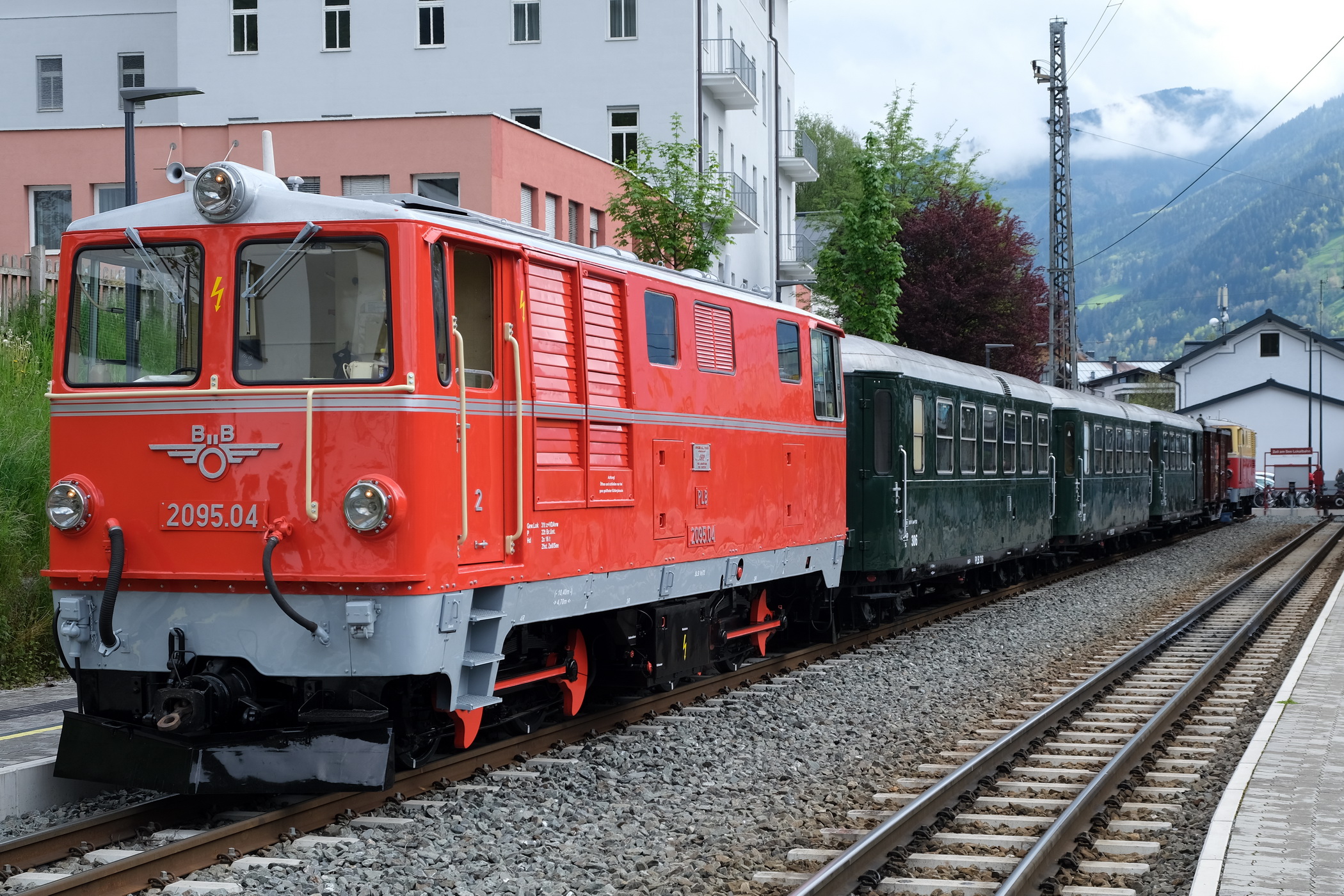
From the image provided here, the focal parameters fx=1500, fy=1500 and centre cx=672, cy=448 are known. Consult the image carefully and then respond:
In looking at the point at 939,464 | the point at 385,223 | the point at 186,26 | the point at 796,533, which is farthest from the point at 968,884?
the point at 186,26

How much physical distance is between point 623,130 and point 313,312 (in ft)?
90.9

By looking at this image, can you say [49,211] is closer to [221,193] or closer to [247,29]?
[247,29]

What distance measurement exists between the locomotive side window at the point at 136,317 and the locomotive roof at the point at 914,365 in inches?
299

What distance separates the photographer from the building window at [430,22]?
34312 millimetres

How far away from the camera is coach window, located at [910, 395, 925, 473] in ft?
55.9

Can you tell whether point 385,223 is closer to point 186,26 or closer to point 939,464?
point 939,464

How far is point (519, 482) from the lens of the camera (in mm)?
8336

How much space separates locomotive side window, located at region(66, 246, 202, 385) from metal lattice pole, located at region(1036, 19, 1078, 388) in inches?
1192

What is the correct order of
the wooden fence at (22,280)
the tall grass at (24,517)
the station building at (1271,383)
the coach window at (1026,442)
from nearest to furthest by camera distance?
the tall grass at (24,517) < the wooden fence at (22,280) < the coach window at (1026,442) < the station building at (1271,383)

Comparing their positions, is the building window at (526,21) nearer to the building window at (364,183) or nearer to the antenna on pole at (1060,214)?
the building window at (364,183)

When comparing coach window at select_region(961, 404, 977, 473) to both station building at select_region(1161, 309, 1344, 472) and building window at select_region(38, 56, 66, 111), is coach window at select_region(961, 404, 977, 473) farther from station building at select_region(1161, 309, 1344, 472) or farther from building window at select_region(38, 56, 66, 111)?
station building at select_region(1161, 309, 1344, 472)

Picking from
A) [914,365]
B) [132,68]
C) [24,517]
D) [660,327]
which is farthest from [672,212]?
[132,68]

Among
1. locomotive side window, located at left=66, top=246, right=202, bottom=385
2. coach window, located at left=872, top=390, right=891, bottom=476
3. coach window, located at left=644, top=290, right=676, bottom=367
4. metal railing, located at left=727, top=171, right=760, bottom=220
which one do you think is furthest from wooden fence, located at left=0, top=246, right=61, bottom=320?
metal railing, located at left=727, top=171, right=760, bottom=220

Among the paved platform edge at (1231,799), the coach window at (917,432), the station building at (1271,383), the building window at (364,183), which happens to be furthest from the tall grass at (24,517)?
the station building at (1271,383)
